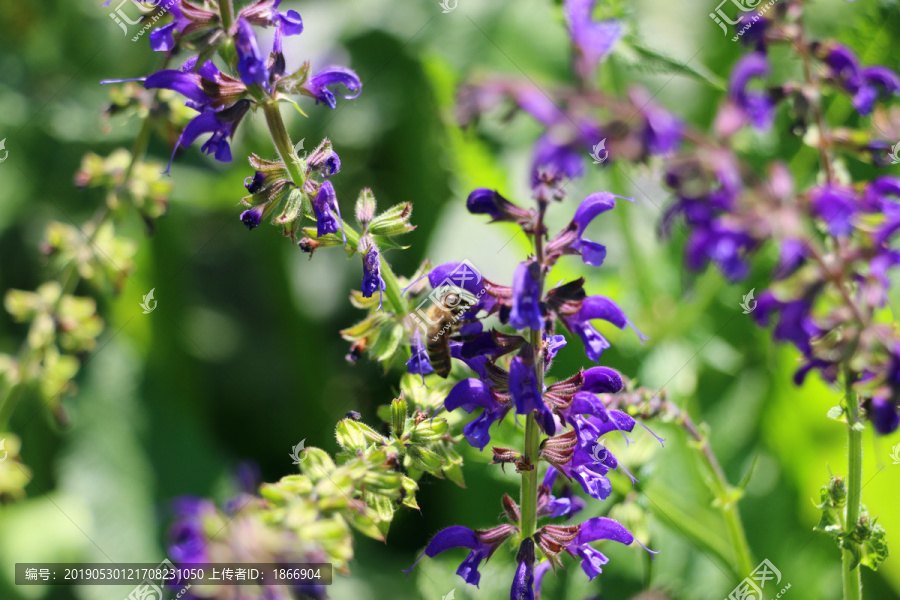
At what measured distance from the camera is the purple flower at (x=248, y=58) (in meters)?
1.26

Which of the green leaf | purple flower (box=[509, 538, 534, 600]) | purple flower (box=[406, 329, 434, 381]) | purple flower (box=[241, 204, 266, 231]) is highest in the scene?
the green leaf

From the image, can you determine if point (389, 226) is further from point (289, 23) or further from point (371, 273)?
point (289, 23)

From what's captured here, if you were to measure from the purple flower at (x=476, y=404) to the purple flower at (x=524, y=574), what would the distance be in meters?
0.21

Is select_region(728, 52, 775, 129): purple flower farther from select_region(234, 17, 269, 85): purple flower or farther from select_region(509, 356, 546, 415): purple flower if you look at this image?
select_region(234, 17, 269, 85): purple flower

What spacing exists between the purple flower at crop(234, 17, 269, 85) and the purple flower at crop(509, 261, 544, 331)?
0.57 m

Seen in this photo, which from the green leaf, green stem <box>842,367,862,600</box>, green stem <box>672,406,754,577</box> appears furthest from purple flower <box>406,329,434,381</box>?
the green leaf

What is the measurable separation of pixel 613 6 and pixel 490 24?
4.63 feet

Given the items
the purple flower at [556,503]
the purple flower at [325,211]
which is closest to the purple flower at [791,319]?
the purple flower at [556,503]

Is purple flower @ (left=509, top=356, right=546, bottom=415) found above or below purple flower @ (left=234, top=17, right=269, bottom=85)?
below

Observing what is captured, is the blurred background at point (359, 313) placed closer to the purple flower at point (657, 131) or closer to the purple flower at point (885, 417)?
the purple flower at point (885, 417)

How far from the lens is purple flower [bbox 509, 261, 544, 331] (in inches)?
47.8

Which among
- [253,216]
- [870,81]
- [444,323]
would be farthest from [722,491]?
[253,216]

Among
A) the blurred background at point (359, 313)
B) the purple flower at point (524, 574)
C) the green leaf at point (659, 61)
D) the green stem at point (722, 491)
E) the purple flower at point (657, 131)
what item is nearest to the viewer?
the purple flower at point (657, 131)

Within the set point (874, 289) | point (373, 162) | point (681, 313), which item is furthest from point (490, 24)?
point (874, 289)
